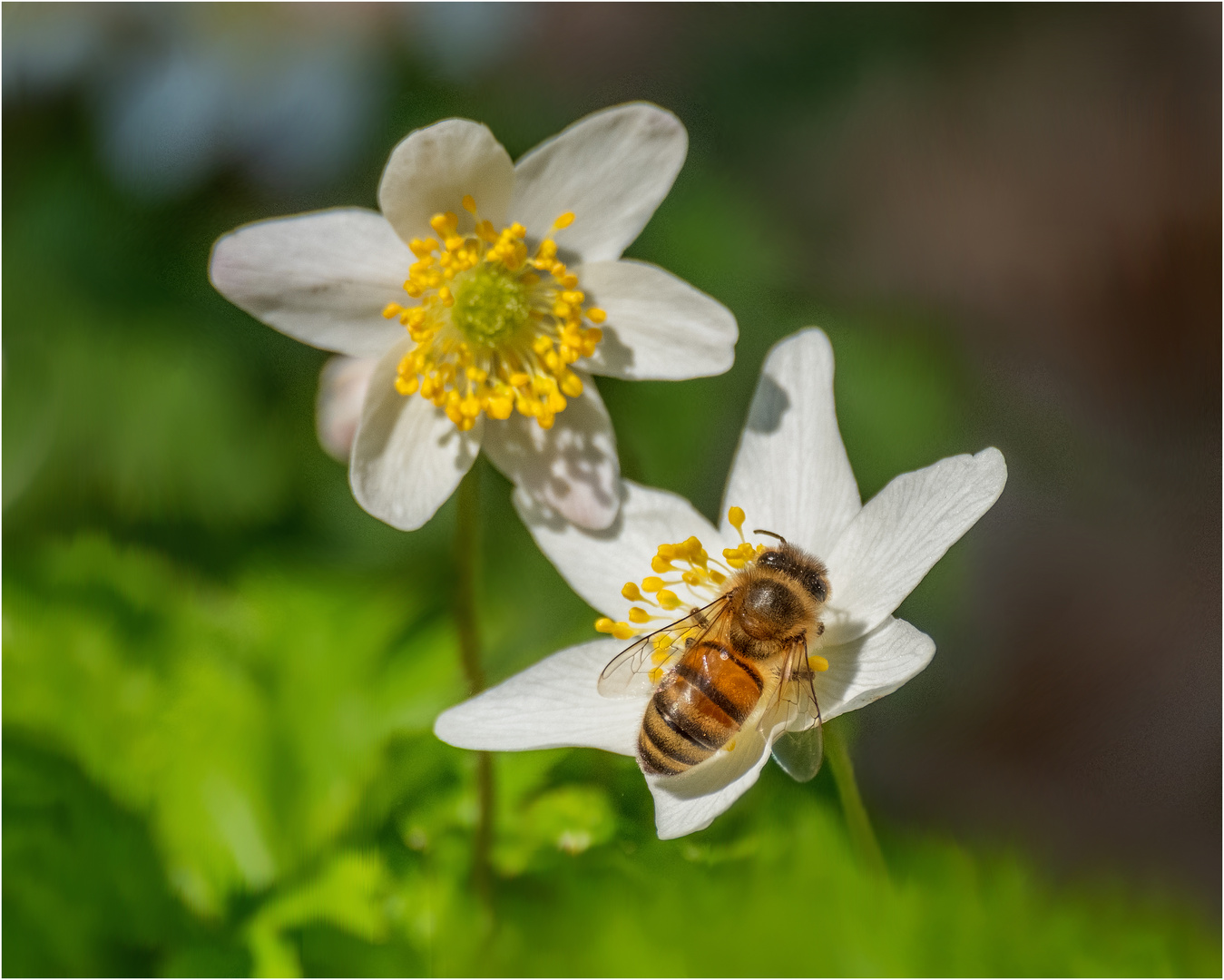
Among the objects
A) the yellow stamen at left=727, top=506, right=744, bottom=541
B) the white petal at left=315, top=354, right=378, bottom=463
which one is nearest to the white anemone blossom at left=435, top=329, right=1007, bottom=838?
the yellow stamen at left=727, top=506, right=744, bottom=541

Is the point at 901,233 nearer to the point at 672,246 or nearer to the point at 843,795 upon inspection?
the point at 672,246

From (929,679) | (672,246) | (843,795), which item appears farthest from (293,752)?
(672,246)

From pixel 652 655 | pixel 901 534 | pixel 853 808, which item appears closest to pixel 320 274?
pixel 652 655

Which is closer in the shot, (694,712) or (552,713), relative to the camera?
(694,712)

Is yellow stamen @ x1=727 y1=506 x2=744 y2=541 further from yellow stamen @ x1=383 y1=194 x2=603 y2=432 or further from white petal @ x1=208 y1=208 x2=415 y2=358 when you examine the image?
white petal @ x1=208 y1=208 x2=415 y2=358

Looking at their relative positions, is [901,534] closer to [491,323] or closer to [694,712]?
[694,712]
